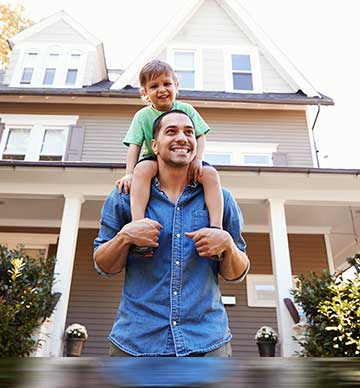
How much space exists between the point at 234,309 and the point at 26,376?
22.7 ft

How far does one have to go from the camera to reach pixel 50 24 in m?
10.7

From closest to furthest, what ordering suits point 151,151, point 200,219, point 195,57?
point 200,219
point 151,151
point 195,57

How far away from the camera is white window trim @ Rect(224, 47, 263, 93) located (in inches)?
384

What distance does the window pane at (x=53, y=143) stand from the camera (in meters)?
8.88

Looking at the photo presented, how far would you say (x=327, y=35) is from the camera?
18.6 meters

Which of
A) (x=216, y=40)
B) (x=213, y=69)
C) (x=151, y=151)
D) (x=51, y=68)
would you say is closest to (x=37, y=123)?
(x=51, y=68)

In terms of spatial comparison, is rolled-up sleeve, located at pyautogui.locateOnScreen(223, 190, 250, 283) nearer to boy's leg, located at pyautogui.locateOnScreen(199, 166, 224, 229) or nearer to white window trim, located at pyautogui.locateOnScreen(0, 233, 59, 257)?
boy's leg, located at pyautogui.locateOnScreen(199, 166, 224, 229)

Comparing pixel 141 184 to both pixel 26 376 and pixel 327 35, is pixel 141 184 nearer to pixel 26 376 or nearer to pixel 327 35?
pixel 26 376

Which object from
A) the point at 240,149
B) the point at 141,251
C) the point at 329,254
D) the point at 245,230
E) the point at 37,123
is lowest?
the point at 141,251

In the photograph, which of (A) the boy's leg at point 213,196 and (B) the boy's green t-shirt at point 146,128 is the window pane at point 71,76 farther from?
(A) the boy's leg at point 213,196

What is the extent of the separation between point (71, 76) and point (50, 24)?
1.89 metres

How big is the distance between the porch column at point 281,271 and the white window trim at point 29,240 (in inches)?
168

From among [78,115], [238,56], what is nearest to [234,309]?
[78,115]

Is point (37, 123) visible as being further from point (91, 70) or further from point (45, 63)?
point (91, 70)
